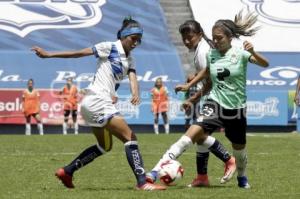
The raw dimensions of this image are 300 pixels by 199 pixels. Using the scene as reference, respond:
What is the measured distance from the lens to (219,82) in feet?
32.6

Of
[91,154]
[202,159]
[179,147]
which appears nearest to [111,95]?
[91,154]

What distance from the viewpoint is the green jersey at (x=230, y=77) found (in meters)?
9.88

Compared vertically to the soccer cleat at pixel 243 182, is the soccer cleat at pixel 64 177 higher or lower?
higher

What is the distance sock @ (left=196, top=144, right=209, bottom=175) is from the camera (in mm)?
10711

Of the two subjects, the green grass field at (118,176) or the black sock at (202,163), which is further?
the black sock at (202,163)

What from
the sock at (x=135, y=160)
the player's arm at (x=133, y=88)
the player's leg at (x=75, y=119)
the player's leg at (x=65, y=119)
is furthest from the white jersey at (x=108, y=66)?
the player's leg at (x=75, y=119)

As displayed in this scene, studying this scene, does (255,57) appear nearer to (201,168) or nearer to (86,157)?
(201,168)

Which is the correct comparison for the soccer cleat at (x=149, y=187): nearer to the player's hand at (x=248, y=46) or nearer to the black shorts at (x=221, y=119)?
the black shorts at (x=221, y=119)

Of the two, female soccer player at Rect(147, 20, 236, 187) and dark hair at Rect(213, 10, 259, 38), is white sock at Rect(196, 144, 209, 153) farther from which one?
dark hair at Rect(213, 10, 259, 38)

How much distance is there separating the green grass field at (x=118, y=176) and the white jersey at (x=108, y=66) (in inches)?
48.8

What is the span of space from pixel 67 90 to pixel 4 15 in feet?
24.3

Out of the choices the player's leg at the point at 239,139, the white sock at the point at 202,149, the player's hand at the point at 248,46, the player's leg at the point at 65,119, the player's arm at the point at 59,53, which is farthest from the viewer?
the player's leg at the point at 65,119

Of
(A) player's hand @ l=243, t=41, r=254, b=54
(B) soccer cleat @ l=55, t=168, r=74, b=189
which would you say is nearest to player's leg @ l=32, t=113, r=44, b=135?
(B) soccer cleat @ l=55, t=168, r=74, b=189

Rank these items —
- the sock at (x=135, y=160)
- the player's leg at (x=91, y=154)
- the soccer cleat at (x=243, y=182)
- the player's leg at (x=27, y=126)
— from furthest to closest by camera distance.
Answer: the player's leg at (x=27, y=126)
the soccer cleat at (x=243, y=182)
the player's leg at (x=91, y=154)
the sock at (x=135, y=160)
